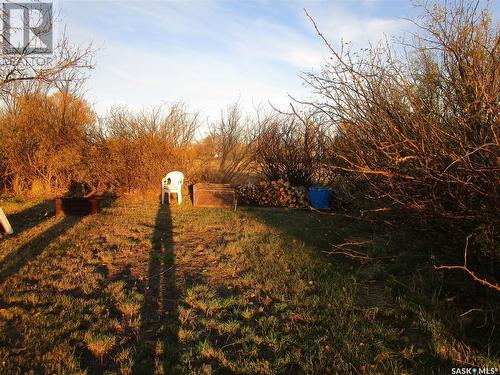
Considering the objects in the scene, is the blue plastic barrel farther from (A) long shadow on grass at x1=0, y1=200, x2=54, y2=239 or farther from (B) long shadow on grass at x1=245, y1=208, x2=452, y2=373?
(A) long shadow on grass at x1=0, y1=200, x2=54, y2=239

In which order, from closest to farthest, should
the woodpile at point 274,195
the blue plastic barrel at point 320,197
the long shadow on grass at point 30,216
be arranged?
the long shadow on grass at point 30,216 → the blue plastic barrel at point 320,197 → the woodpile at point 274,195

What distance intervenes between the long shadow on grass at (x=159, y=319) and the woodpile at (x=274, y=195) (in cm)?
632

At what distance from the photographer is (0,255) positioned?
5633mm

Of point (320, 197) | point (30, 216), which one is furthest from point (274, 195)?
point (30, 216)

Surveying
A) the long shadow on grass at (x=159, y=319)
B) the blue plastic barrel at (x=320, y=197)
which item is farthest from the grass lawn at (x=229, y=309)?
the blue plastic barrel at (x=320, y=197)

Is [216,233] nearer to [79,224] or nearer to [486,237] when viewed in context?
[79,224]

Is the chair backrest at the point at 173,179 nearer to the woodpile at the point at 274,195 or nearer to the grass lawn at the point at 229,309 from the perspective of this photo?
the woodpile at the point at 274,195

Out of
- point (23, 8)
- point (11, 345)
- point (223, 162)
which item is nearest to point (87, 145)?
point (223, 162)

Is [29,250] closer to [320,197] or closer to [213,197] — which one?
[213,197]

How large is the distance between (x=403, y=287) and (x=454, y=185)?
149cm

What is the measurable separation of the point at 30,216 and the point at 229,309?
7.72 metres

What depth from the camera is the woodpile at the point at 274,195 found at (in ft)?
38.9

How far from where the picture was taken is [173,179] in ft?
41.1

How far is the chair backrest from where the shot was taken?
12.4 m
